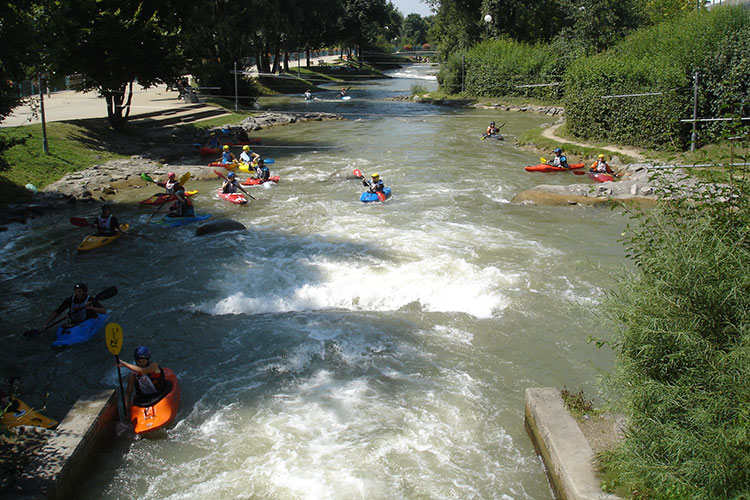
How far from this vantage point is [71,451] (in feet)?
20.9

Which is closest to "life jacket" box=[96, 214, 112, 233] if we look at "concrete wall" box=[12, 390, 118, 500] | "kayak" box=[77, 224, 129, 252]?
"kayak" box=[77, 224, 129, 252]

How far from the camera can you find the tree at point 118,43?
21.0 meters

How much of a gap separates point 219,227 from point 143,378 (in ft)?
25.4

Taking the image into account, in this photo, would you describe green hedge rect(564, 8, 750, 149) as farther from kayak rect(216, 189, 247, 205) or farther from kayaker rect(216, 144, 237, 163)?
kayaker rect(216, 144, 237, 163)

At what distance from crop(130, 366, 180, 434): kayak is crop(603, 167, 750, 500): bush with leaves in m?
5.32

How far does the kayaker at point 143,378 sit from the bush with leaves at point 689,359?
564 centimetres

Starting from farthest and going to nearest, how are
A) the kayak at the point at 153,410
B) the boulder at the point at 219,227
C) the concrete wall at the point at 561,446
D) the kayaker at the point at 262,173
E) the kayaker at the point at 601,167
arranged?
the kayaker at the point at 262,173 < the kayaker at the point at 601,167 < the boulder at the point at 219,227 < the kayak at the point at 153,410 < the concrete wall at the point at 561,446

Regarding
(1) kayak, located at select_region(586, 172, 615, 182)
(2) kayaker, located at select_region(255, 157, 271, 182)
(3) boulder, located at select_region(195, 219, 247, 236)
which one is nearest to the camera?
(3) boulder, located at select_region(195, 219, 247, 236)

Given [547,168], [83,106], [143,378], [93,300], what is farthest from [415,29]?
[143,378]

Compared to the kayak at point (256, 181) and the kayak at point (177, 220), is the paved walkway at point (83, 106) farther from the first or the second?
the kayak at point (177, 220)

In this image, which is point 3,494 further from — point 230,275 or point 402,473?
point 230,275

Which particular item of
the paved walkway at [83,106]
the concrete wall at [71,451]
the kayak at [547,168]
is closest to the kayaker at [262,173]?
the paved walkway at [83,106]

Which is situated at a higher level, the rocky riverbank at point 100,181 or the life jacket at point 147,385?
the rocky riverbank at point 100,181

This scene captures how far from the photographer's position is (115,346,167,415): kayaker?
25.6 ft
